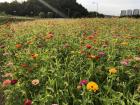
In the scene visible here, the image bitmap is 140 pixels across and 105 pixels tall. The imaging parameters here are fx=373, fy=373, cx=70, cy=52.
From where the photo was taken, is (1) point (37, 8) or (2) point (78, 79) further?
(1) point (37, 8)

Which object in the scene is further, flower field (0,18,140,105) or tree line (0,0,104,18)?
tree line (0,0,104,18)

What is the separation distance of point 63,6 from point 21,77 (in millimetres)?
61273

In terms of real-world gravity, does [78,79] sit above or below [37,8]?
above

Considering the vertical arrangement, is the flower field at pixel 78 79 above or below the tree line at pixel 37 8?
above

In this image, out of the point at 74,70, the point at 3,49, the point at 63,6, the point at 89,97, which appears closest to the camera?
the point at 89,97

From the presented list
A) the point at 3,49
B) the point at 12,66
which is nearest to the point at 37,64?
the point at 12,66

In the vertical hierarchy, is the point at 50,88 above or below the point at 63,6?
above

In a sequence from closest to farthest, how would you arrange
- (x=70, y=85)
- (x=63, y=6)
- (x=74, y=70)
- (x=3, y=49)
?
1. (x=70, y=85)
2. (x=74, y=70)
3. (x=3, y=49)
4. (x=63, y=6)

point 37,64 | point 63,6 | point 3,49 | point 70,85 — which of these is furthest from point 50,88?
point 63,6

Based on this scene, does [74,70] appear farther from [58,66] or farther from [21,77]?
[21,77]

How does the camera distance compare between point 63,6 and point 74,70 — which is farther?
point 63,6

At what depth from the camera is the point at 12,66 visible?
4.95 meters

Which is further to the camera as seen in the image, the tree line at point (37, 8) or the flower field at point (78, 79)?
the tree line at point (37, 8)

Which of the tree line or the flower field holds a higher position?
the flower field
